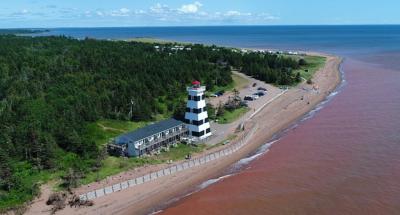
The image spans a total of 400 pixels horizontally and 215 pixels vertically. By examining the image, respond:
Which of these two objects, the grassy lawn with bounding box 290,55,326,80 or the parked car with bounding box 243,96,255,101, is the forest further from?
the parked car with bounding box 243,96,255,101

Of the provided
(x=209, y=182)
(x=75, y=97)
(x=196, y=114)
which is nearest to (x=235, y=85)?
(x=75, y=97)

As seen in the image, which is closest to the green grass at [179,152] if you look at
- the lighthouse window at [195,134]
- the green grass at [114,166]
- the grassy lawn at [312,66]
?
the green grass at [114,166]

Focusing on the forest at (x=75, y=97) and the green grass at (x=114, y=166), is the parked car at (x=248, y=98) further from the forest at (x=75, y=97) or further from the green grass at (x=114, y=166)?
the green grass at (x=114, y=166)

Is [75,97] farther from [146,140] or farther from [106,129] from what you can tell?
[146,140]

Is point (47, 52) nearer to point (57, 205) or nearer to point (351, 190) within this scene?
point (57, 205)

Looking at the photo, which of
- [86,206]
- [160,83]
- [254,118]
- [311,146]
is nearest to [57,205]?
[86,206]
